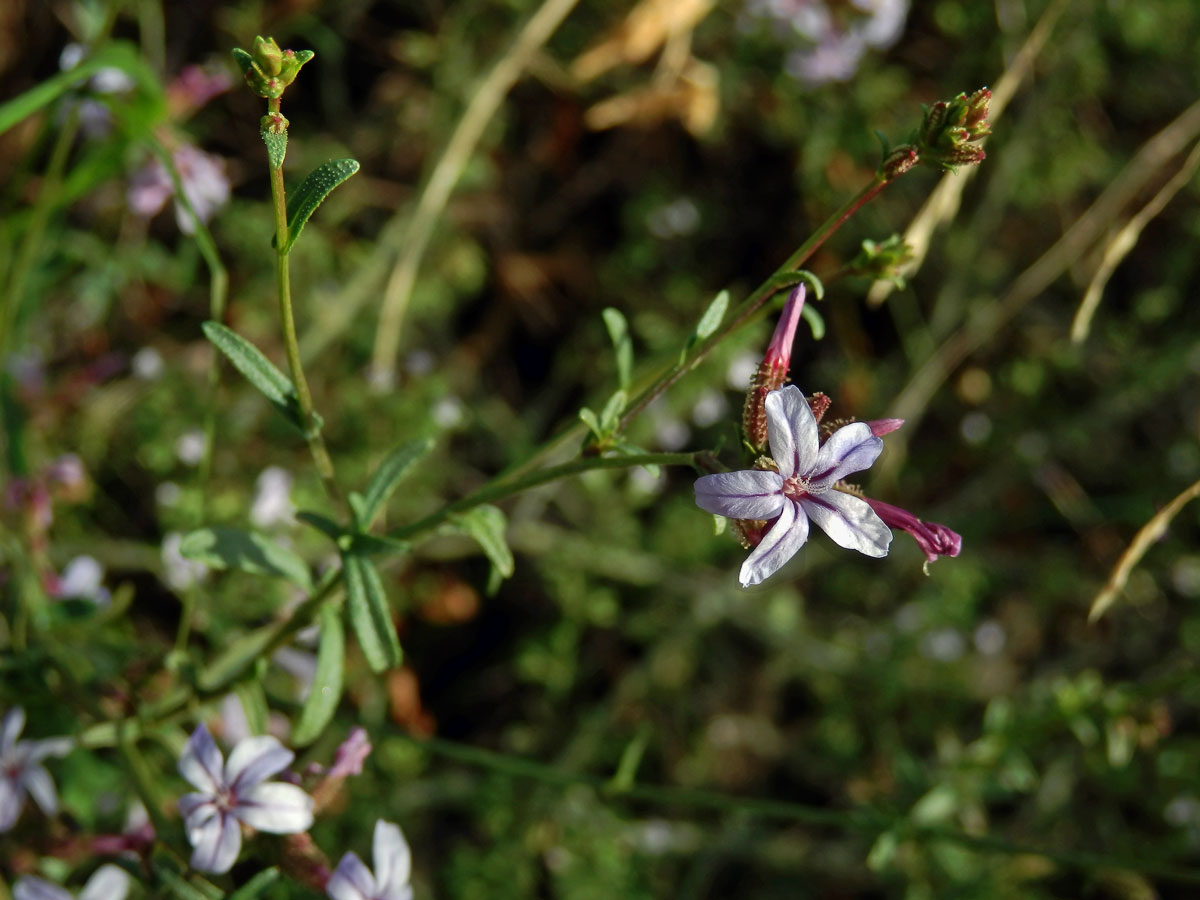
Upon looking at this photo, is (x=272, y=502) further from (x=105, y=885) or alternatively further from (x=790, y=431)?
(x=790, y=431)

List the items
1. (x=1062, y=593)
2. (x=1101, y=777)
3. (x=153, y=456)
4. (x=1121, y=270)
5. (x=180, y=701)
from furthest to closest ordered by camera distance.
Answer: (x=1121, y=270), (x=1062, y=593), (x=1101, y=777), (x=153, y=456), (x=180, y=701)

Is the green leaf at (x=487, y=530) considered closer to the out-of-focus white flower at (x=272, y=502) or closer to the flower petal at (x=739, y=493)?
the flower petal at (x=739, y=493)

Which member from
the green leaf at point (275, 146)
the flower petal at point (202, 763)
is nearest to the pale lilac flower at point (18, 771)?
the flower petal at point (202, 763)

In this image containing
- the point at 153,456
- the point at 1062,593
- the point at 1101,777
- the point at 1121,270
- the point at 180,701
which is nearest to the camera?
the point at 180,701

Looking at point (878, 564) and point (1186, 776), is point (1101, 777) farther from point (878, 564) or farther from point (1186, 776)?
point (878, 564)

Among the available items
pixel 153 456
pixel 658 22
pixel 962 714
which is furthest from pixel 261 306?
pixel 962 714
